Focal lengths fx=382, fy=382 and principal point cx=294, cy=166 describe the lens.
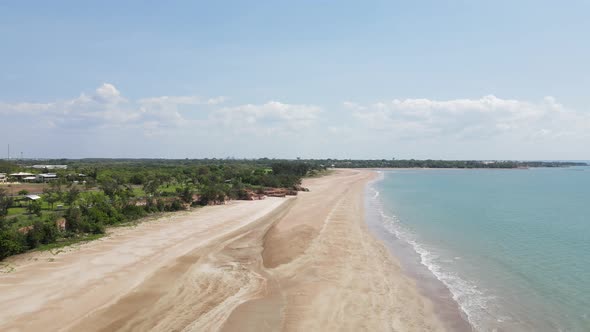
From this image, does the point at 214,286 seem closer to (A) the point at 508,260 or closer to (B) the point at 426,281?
(B) the point at 426,281

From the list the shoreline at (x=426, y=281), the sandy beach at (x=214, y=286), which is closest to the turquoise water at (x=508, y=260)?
the shoreline at (x=426, y=281)

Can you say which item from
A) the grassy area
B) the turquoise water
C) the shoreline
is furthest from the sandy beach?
the grassy area

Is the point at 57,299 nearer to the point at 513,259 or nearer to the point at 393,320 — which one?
the point at 393,320

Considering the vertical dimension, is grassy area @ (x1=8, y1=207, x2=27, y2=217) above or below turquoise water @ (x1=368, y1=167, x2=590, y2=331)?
above

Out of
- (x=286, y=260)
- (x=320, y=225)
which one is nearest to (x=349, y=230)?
(x=320, y=225)

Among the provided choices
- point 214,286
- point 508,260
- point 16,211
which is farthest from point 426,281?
point 16,211

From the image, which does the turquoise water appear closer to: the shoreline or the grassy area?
the shoreline

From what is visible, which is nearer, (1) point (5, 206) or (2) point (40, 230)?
(2) point (40, 230)

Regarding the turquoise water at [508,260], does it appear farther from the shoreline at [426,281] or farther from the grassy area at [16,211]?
the grassy area at [16,211]
